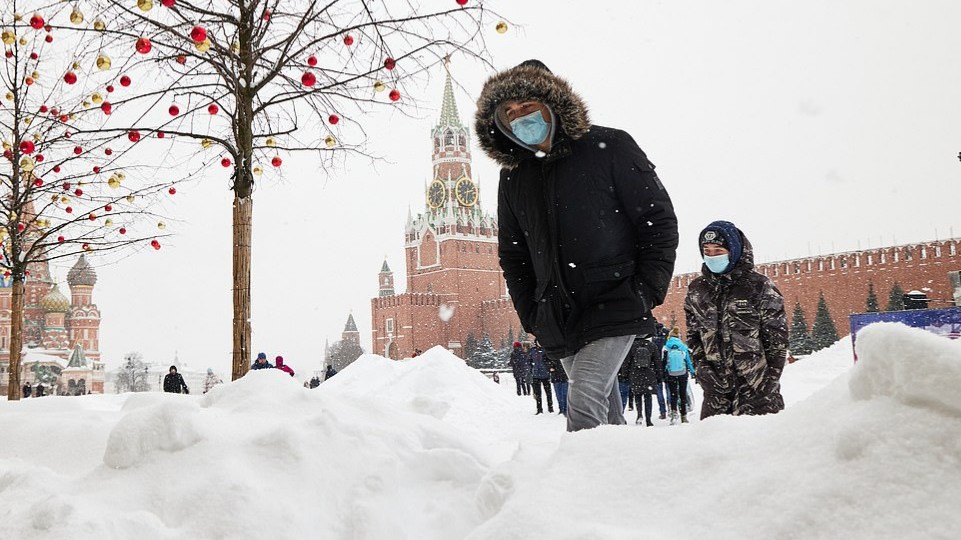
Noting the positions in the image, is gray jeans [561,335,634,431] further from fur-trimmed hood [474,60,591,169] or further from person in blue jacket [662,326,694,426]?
person in blue jacket [662,326,694,426]

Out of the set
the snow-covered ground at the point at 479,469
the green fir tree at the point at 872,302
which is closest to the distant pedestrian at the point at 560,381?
the snow-covered ground at the point at 479,469

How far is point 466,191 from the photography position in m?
69.2

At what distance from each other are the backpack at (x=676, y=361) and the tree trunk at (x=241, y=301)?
5619 millimetres

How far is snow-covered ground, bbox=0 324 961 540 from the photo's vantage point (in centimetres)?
117

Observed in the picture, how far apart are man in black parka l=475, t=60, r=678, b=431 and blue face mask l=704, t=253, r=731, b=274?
999 millimetres

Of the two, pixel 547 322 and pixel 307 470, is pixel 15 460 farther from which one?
pixel 547 322

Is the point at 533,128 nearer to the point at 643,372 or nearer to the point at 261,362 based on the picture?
the point at 643,372

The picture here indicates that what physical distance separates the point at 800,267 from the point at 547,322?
133 feet

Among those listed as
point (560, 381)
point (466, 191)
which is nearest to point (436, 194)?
point (466, 191)

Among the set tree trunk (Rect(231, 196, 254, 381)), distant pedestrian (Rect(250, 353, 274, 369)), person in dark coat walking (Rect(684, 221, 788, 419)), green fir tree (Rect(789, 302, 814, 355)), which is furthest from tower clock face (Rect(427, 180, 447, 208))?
person in dark coat walking (Rect(684, 221, 788, 419))

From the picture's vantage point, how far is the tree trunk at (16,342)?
27.5ft

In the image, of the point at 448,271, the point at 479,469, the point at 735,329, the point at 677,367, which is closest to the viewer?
the point at 479,469

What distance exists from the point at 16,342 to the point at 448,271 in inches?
2236

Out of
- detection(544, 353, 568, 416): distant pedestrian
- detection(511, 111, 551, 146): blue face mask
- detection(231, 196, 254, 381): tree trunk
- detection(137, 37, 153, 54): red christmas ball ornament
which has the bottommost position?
detection(544, 353, 568, 416): distant pedestrian
